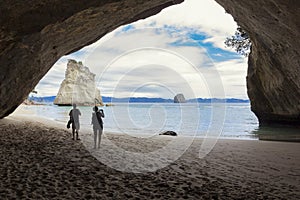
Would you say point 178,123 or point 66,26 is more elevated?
point 66,26

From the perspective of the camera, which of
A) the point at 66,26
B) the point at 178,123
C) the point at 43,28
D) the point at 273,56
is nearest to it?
the point at 43,28

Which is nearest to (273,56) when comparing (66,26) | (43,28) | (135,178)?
(66,26)

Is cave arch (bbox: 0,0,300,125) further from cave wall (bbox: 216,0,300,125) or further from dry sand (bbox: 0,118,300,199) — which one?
dry sand (bbox: 0,118,300,199)

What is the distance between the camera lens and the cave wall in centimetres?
753

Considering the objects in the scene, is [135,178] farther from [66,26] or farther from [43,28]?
[66,26]

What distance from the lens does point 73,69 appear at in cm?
8494

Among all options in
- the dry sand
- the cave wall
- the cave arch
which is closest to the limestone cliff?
the cave arch

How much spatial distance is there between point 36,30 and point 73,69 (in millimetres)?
79849

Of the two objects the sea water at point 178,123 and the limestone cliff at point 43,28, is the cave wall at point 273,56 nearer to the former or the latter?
the sea water at point 178,123

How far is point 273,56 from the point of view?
43.4ft

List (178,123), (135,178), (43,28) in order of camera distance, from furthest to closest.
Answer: (178,123) < (43,28) < (135,178)

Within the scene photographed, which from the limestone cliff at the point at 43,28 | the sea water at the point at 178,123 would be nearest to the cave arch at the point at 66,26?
the limestone cliff at the point at 43,28

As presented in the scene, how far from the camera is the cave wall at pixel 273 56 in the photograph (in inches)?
296

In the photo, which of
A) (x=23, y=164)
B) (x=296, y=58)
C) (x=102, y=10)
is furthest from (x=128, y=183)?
(x=296, y=58)
